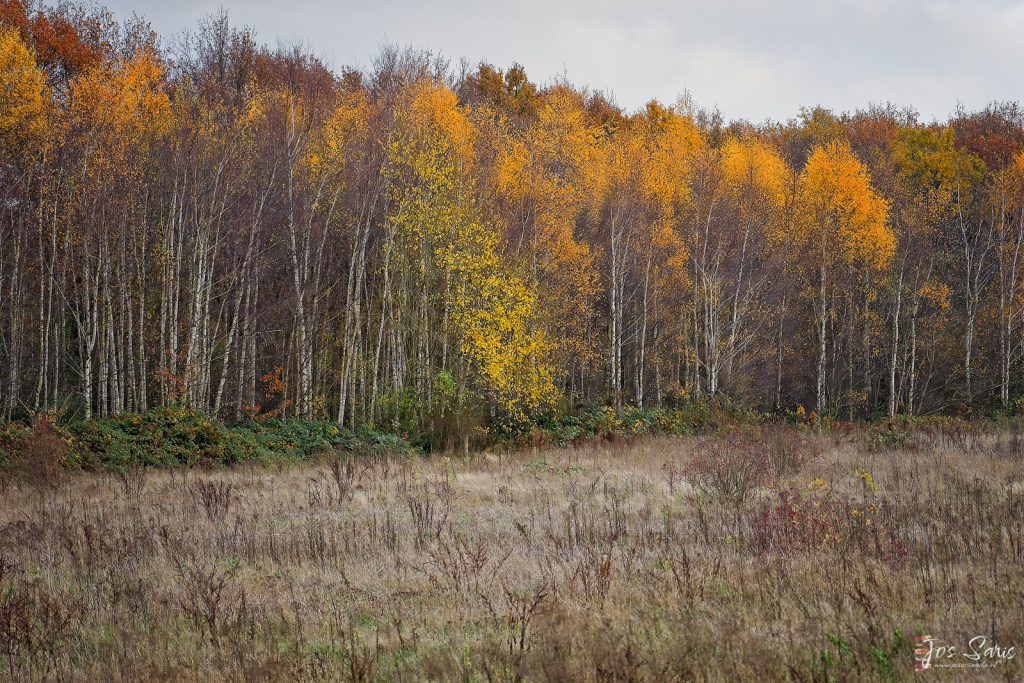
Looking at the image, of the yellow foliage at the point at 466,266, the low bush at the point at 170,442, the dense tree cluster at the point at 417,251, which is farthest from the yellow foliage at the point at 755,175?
the low bush at the point at 170,442

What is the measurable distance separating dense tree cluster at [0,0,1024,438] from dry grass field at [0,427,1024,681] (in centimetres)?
938

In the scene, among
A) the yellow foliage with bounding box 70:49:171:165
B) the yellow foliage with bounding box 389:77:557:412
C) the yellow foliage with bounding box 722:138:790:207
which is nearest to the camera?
the yellow foliage with bounding box 70:49:171:165

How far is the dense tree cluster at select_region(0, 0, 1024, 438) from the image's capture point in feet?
65.9

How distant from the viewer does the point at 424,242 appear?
21.9 metres

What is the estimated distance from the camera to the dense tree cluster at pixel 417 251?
2008 cm

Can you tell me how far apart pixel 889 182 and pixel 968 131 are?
15243 mm

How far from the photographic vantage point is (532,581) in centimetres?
694

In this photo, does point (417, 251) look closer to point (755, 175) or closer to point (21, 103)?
point (21, 103)

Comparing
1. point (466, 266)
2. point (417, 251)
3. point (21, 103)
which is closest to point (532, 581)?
point (466, 266)

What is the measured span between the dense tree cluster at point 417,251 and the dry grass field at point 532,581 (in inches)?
369

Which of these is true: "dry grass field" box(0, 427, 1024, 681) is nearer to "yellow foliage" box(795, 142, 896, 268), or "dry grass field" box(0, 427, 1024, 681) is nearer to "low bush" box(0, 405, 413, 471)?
"low bush" box(0, 405, 413, 471)

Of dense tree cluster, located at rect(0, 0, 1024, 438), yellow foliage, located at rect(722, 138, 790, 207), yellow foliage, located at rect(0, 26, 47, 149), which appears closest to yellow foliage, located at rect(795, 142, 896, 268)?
dense tree cluster, located at rect(0, 0, 1024, 438)

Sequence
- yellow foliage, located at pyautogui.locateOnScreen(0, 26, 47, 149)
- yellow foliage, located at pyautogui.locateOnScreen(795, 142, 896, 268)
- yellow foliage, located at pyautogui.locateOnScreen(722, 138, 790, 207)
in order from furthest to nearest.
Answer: yellow foliage, located at pyautogui.locateOnScreen(722, 138, 790, 207) → yellow foliage, located at pyautogui.locateOnScreen(795, 142, 896, 268) → yellow foliage, located at pyautogui.locateOnScreen(0, 26, 47, 149)

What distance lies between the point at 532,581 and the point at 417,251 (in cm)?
1650
